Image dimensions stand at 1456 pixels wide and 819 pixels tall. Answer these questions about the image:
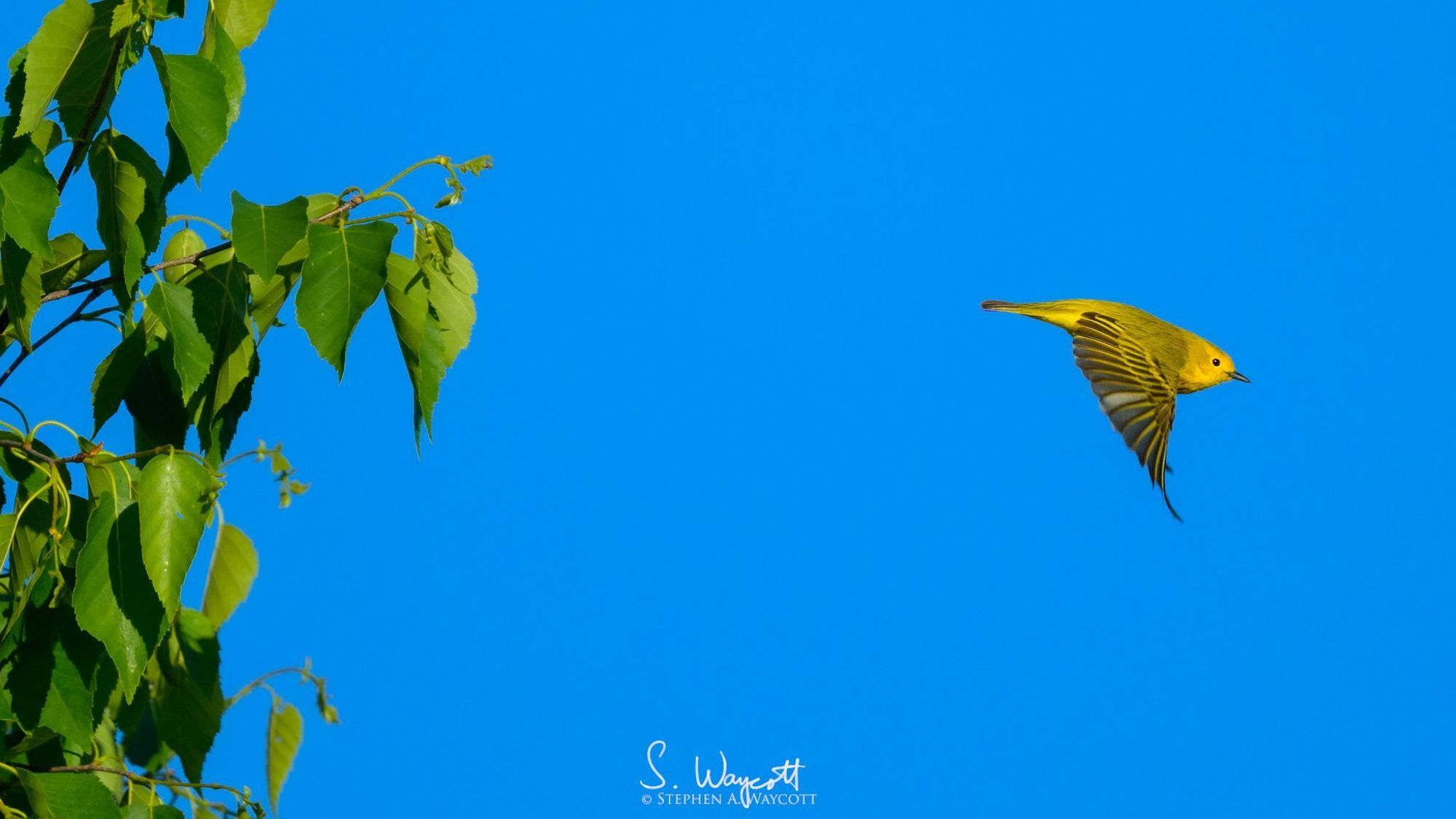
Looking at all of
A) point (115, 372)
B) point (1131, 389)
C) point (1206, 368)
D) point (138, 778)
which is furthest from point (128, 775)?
point (1206, 368)

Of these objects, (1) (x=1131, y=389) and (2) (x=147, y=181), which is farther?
(1) (x=1131, y=389)

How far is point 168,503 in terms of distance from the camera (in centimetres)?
253

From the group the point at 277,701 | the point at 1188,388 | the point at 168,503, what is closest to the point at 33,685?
the point at 168,503

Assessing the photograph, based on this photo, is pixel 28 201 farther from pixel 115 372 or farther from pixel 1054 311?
pixel 1054 311

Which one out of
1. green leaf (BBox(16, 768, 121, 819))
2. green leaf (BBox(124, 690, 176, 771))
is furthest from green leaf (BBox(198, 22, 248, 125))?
green leaf (BBox(124, 690, 176, 771))

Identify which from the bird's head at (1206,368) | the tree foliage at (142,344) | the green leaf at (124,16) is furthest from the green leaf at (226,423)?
the bird's head at (1206,368)

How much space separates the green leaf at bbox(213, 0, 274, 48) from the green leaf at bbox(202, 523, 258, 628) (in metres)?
1.37

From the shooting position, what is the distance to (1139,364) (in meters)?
6.69

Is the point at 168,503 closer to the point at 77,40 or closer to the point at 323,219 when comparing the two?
the point at 323,219

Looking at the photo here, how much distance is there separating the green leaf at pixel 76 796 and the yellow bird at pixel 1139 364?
4090mm

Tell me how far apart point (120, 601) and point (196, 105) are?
2.83 ft

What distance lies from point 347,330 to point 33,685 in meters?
0.89

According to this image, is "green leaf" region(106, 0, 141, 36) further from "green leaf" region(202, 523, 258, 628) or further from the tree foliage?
"green leaf" region(202, 523, 258, 628)

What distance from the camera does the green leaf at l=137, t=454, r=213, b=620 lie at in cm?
249
